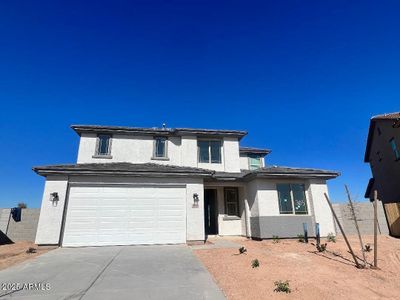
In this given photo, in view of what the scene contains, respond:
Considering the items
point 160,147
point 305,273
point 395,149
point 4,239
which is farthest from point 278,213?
point 4,239

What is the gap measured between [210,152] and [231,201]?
3.60 meters

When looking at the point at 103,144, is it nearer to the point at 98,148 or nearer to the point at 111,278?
the point at 98,148

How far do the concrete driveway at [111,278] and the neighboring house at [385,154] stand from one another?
17.8 metres

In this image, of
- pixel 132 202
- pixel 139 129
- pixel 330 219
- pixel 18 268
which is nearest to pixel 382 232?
pixel 330 219

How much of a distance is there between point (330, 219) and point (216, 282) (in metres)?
10.8

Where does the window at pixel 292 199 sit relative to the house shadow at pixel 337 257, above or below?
above

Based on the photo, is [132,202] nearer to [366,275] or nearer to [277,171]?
[277,171]

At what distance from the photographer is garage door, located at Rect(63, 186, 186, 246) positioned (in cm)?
1167

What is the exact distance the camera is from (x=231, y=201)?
621 inches

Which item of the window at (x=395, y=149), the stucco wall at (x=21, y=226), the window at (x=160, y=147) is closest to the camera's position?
the stucco wall at (x=21, y=226)

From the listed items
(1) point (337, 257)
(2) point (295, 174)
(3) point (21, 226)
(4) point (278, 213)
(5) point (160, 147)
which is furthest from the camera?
(5) point (160, 147)

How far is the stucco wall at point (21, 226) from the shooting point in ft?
43.3

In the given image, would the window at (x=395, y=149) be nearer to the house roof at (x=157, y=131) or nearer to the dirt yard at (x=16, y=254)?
the house roof at (x=157, y=131)

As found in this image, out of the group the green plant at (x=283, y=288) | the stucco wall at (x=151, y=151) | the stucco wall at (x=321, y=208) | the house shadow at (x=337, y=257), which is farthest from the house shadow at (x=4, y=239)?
the stucco wall at (x=321, y=208)
